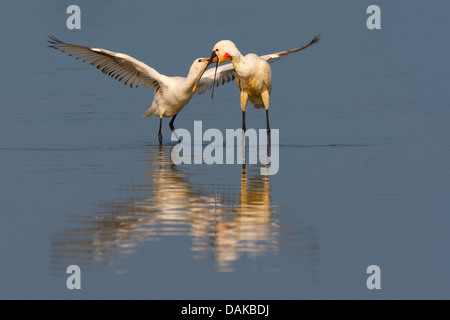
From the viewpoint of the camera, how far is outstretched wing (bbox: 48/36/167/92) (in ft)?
65.0

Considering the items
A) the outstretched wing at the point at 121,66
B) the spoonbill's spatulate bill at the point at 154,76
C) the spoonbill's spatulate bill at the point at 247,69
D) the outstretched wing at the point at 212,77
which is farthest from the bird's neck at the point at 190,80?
the outstretched wing at the point at 212,77

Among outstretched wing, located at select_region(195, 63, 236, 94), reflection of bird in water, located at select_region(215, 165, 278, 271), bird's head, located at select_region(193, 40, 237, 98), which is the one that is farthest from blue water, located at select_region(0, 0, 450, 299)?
bird's head, located at select_region(193, 40, 237, 98)

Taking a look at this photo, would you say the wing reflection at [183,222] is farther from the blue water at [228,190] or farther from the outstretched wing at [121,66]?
the outstretched wing at [121,66]

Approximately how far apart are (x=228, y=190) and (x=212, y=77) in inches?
282

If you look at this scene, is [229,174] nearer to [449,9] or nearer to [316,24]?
[316,24]

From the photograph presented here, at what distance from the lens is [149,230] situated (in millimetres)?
11859

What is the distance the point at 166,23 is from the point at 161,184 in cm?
2776

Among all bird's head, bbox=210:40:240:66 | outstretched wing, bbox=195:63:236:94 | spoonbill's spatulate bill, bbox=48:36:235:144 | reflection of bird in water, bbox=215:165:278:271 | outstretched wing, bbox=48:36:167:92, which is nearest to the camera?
reflection of bird in water, bbox=215:165:278:271

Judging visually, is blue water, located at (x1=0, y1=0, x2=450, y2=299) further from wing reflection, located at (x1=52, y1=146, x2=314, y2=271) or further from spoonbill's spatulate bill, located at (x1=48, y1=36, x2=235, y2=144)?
spoonbill's spatulate bill, located at (x1=48, y1=36, x2=235, y2=144)

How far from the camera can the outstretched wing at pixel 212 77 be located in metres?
21.4

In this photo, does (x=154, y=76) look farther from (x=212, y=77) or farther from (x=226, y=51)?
(x=226, y=51)

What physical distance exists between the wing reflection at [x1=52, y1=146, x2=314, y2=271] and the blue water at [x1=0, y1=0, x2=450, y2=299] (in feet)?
0.09

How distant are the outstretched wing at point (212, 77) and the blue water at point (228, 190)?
1107mm
